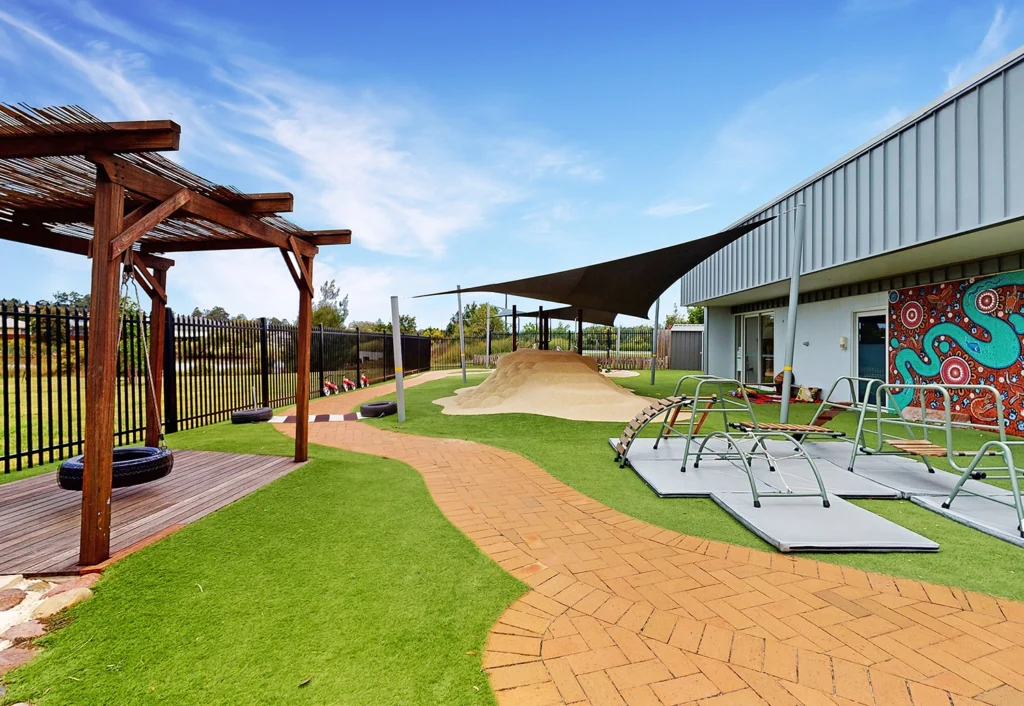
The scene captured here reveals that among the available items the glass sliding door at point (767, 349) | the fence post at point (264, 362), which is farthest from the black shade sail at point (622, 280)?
the glass sliding door at point (767, 349)

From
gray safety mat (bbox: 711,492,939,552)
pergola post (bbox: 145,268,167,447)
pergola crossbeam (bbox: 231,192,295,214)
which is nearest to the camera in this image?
gray safety mat (bbox: 711,492,939,552)

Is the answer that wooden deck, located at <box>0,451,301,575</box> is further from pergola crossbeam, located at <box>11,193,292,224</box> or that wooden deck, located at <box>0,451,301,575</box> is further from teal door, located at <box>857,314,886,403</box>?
teal door, located at <box>857,314,886,403</box>

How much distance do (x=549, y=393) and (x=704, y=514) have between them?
5.67 m

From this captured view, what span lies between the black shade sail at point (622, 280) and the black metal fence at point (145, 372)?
387 centimetres

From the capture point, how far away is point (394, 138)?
40.3ft

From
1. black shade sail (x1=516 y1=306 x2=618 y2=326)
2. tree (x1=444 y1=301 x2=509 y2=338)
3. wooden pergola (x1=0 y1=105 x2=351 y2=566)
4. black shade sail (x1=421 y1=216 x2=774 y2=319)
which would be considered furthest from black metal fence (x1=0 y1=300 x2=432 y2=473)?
tree (x1=444 y1=301 x2=509 y2=338)

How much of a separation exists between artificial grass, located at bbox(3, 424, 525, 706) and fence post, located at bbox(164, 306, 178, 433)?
4.45 meters

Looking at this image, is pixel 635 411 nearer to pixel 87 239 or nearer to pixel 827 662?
pixel 827 662

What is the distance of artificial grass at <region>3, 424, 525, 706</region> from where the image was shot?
5.46 feet

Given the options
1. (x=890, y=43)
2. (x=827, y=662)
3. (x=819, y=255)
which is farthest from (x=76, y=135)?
(x=890, y=43)

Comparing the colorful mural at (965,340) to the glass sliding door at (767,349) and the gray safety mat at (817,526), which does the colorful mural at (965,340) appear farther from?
the gray safety mat at (817,526)

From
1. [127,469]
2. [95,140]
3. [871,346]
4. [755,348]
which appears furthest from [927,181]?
[127,469]

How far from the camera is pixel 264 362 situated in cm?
913

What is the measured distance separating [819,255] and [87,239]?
35.4 ft
